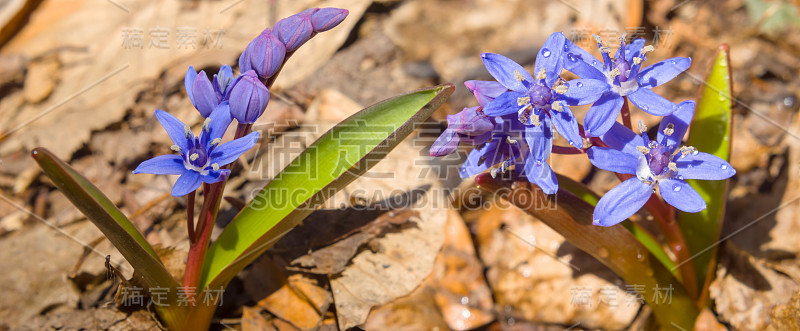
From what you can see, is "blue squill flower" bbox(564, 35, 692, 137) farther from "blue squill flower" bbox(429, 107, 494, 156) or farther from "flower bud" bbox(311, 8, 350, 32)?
"flower bud" bbox(311, 8, 350, 32)

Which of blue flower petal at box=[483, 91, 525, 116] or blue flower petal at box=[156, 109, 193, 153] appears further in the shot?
blue flower petal at box=[156, 109, 193, 153]

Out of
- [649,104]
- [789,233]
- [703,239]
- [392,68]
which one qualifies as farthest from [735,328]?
[392,68]

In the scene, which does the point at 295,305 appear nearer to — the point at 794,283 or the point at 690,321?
the point at 690,321

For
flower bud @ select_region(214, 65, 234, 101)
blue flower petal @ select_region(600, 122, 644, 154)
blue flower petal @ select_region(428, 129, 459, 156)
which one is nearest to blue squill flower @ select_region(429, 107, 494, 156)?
blue flower petal @ select_region(428, 129, 459, 156)

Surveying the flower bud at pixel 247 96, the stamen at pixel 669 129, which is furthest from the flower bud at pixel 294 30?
the stamen at pixel 669 129

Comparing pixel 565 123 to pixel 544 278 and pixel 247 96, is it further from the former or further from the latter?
pixel 544 278
